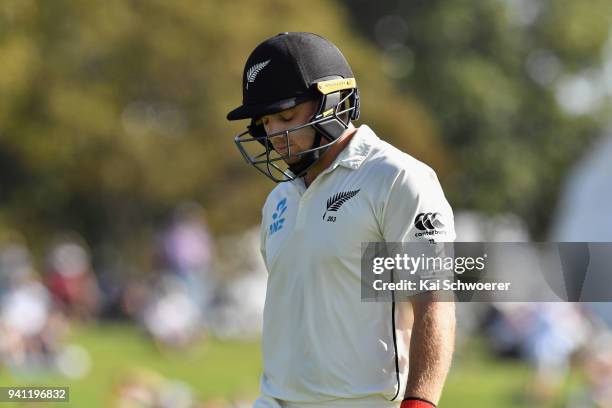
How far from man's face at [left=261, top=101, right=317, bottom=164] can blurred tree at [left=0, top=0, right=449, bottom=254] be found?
23.2m

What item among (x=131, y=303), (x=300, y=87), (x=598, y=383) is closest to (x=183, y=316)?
(x=131, y=303)

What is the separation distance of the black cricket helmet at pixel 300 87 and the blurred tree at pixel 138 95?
23177 mm

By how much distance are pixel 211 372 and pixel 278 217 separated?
11744 mm

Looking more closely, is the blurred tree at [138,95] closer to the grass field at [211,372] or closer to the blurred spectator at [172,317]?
the grass field at [211,372]

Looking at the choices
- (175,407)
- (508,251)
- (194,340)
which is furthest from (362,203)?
(194,340)

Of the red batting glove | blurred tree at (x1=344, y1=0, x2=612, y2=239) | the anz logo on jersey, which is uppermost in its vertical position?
blurred tree at (x1=344, y1=0, x2=612, y2=239)

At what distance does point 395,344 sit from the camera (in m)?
4.28

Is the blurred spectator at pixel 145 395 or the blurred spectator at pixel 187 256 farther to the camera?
the blurred spectator at pixel 187 256

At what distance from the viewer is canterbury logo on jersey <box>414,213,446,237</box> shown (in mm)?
4160

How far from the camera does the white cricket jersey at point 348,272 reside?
4211 mm

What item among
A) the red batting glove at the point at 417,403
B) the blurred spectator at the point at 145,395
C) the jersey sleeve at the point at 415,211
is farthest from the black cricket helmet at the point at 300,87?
the blurred spectator at the point at 145,395

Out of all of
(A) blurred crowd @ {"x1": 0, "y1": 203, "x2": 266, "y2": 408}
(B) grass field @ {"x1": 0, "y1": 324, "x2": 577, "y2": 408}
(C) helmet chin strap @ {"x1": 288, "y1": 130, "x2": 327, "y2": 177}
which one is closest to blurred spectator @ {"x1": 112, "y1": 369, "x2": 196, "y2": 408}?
(A) blurred crowd @ {"x1": 0, "y1": 203, "x2": 266, "y2": 408}

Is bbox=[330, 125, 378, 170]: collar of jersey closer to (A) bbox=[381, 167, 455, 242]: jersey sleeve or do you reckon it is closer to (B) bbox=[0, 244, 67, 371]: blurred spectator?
(A) bbox=[381, 167, 455, 242]: jersey sleeve

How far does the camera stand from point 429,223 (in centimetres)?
418
